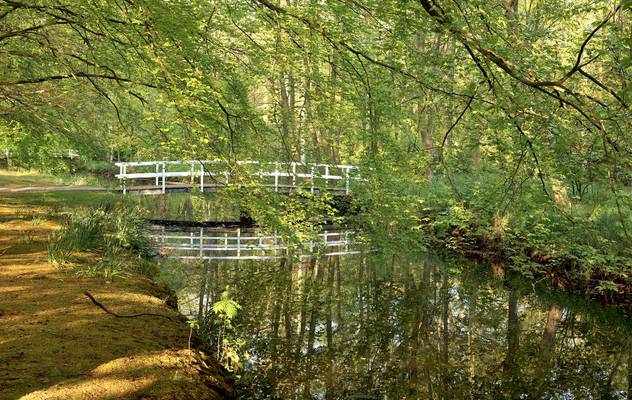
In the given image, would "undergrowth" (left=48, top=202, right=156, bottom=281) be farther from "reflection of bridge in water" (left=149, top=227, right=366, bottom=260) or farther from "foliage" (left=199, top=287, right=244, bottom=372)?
"reflection of bridge in water" (left=149, top=227, right=366, bottom=260)

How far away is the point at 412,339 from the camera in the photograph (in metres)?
7.64

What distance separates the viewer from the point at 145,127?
8.00m

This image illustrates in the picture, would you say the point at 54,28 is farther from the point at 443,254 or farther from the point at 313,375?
the point at 443,254

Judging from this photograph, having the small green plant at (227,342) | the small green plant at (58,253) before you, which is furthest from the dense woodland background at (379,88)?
the small green plant at (58,253)

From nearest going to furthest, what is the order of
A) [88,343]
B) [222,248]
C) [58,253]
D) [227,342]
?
[88,343] < [227,342] < [58,253] < [222,248]

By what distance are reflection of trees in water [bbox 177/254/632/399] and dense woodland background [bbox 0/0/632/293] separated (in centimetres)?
153

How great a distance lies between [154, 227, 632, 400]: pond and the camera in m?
6.10

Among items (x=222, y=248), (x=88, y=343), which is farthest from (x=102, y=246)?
(x=222, y=248)

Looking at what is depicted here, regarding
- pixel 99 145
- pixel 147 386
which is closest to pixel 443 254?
pixel 99 145

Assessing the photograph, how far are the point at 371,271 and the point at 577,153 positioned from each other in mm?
8689

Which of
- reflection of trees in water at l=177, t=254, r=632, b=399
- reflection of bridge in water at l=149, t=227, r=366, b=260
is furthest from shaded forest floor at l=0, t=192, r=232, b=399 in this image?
reflection of bridge in water at l=149, t=227, r=366, b=260

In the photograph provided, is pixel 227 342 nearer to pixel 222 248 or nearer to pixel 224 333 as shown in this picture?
pixel 224 333

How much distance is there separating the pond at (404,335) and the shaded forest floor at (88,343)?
0.83 m

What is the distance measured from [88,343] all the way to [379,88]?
391 cm
